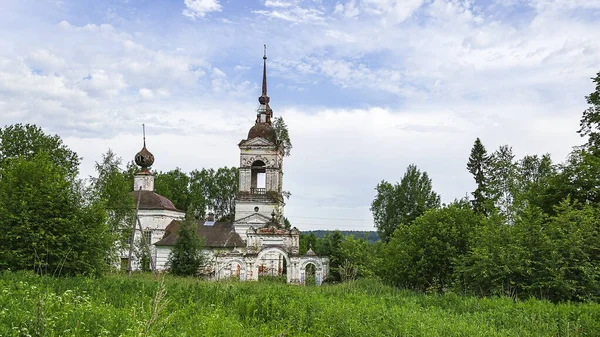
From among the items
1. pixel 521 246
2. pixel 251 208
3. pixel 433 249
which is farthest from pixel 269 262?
pixel 521 246

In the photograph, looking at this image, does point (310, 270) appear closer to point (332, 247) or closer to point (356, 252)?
point (356, 252)

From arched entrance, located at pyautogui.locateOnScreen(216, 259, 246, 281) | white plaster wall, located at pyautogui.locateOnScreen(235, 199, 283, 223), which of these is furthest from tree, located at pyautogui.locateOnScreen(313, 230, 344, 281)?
white plaster wall, located at pyautogui.locateOnScreen(235, 199, 283, 223)

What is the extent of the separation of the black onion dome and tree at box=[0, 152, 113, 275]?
26812 mm

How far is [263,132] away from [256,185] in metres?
4.29

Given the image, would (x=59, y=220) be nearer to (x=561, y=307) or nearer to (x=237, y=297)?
(x=237, y=297)

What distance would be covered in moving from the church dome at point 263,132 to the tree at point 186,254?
13.0 m

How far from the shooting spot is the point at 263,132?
42.2 m

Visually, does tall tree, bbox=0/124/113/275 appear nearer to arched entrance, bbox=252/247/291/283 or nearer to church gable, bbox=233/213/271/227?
arched entrance, bbox=252/247/291/283

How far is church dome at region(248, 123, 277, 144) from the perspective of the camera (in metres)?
41.8

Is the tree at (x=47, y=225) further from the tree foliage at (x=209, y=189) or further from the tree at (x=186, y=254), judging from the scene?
the tree foliage at (x=209, y=189)

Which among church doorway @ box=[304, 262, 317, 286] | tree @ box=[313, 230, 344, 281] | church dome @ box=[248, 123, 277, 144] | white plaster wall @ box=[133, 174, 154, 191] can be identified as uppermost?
church dome @ box=[248, 123, 277, 144]

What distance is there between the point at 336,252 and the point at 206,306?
22151 mm

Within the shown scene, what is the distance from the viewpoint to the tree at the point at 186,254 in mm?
30000

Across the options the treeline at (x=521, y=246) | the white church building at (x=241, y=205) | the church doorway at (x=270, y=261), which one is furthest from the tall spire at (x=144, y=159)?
the treeline at (x=521, y=246)
